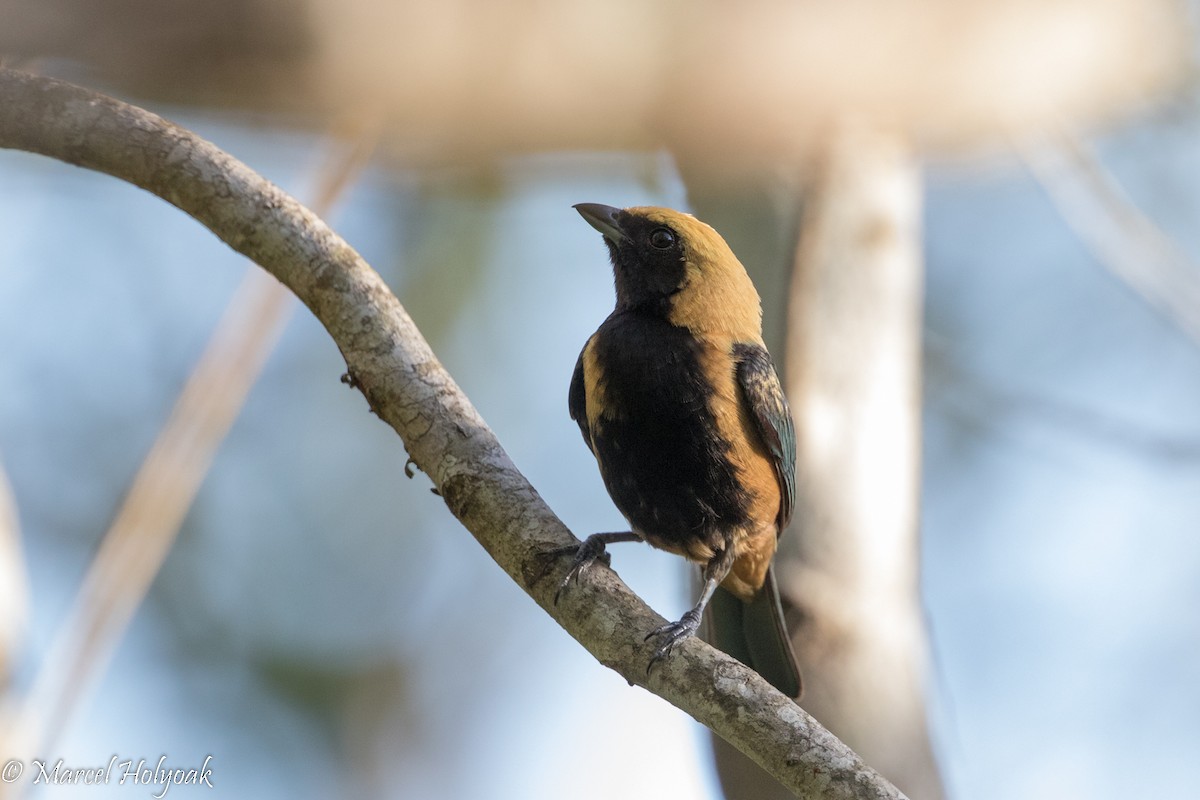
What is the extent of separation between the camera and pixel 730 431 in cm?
411

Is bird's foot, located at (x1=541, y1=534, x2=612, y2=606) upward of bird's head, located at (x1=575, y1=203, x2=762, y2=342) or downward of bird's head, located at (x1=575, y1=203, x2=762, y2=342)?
downward

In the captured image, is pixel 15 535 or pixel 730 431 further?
pixel 15 535

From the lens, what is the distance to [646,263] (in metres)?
4.58

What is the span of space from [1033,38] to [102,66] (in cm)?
601

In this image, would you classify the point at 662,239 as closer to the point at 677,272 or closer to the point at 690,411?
the point at 677,272

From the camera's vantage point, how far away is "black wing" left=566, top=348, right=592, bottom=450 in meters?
4.38

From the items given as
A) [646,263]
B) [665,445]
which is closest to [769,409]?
[665,445]

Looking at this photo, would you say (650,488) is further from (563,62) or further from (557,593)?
(563,62)

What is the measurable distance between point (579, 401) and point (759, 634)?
130 cm

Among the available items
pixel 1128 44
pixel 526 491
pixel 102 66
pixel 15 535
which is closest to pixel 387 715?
pixel 15 535

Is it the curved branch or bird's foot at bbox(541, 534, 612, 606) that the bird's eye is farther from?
bird's foot at bbox(541, 534, 612, 606)

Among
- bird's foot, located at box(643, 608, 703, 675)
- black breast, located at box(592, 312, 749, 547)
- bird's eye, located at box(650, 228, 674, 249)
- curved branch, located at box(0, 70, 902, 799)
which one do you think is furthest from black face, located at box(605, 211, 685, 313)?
bird's foot, located at box(643, 608, 703, 675)

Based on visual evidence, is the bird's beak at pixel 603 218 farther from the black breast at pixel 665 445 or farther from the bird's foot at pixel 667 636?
the bird's foot at pixel 667 636

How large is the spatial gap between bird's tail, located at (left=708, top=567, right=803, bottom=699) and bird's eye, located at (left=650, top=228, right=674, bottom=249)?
1.46m
